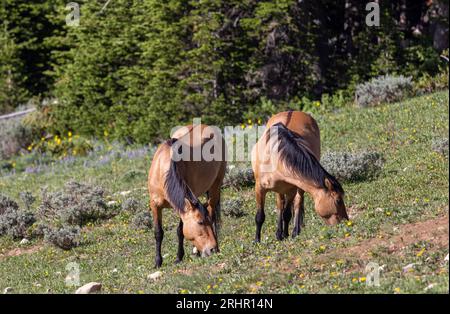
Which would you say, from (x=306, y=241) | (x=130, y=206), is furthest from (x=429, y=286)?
(x=130, y=206)

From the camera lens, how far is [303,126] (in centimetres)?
1178

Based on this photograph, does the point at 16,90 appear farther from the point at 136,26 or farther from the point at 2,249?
the point at 2,249

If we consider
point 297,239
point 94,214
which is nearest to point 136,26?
point 94,214

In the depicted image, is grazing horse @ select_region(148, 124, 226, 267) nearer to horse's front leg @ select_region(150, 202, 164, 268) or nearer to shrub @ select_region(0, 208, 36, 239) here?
horse's front leg @ select_region(150, 202, 164, 268)

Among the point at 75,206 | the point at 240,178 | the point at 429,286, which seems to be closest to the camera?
the point at 429,286

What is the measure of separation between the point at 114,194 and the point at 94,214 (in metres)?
1.55

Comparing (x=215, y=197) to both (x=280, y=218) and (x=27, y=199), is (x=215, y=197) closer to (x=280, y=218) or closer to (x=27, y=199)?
(x=280, y=218)

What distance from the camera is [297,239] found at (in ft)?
31.6

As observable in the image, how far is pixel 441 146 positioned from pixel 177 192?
202 inches

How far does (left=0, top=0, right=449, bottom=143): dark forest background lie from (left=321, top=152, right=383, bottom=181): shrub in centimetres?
619

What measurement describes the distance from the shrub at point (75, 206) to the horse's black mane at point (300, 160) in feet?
15.1

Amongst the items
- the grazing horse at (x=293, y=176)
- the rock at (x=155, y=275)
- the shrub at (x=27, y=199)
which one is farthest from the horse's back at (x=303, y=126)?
the shrub at (x=27, y=199)

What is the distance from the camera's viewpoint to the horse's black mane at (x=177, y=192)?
961 cm
